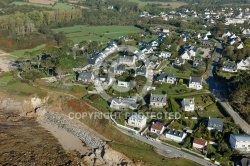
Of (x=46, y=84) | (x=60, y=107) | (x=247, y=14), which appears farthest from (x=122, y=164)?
(x=247, y=14)

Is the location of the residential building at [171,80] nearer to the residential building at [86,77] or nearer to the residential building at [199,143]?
the residential building at [86,77]

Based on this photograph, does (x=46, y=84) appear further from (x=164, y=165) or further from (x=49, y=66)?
(x=164, y=165)

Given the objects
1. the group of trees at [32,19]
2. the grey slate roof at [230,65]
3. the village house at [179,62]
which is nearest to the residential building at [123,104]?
the village house at [179,62]

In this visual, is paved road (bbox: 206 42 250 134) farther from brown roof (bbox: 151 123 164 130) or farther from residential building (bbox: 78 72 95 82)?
residential building (bbox: 78 72 95 82)

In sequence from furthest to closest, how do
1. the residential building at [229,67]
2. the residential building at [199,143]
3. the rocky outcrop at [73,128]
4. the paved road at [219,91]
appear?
the residential building at [229,67], the paved road at [219,91], the rocky outcrop at [73,128], the residential building at [199,143]

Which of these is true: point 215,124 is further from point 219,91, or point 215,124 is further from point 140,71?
point 140,71

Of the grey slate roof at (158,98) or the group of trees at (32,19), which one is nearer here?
the grey slate roof at (158,98)

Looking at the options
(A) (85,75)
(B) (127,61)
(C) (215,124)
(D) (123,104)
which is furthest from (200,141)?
(B) (127,61)
